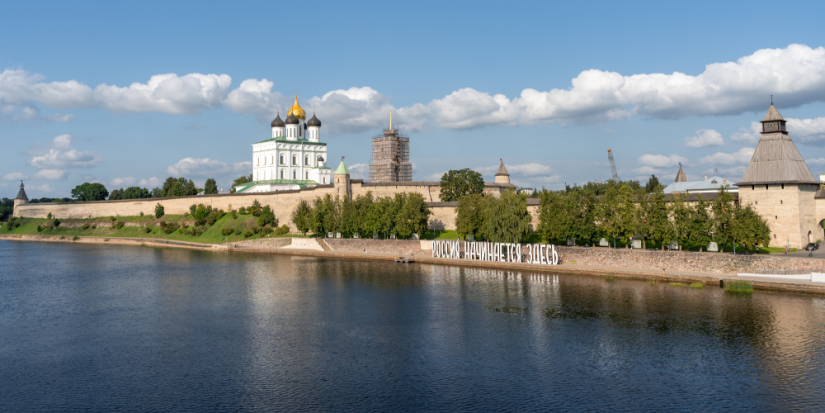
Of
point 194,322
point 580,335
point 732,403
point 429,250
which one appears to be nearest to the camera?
point 732,403

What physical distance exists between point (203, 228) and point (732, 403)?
59.8m

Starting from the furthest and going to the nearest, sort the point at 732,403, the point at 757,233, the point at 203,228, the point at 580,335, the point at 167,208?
the point at 167,208
the point at 203,228
the point at 757,233
the point at 580,335
the point at 732,403

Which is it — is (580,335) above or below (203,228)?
below

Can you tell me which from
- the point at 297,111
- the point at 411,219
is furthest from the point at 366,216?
the point at 297,111

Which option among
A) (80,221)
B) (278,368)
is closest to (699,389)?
(278,368)

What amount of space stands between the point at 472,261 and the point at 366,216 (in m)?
13.2

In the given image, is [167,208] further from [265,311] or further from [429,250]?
[265,311]

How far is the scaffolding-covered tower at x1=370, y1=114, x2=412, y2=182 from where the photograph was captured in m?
81.6

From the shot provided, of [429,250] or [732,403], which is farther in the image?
[429,250]

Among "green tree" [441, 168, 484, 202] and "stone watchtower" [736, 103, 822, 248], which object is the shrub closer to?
"stone watchtower" [736, 103, 822, 248]

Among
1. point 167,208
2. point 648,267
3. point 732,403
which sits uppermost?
point 167,208

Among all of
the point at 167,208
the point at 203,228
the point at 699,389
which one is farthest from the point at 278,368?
the point at 167,208

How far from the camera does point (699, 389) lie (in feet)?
49.1

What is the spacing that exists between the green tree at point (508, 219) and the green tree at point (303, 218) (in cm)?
2088
